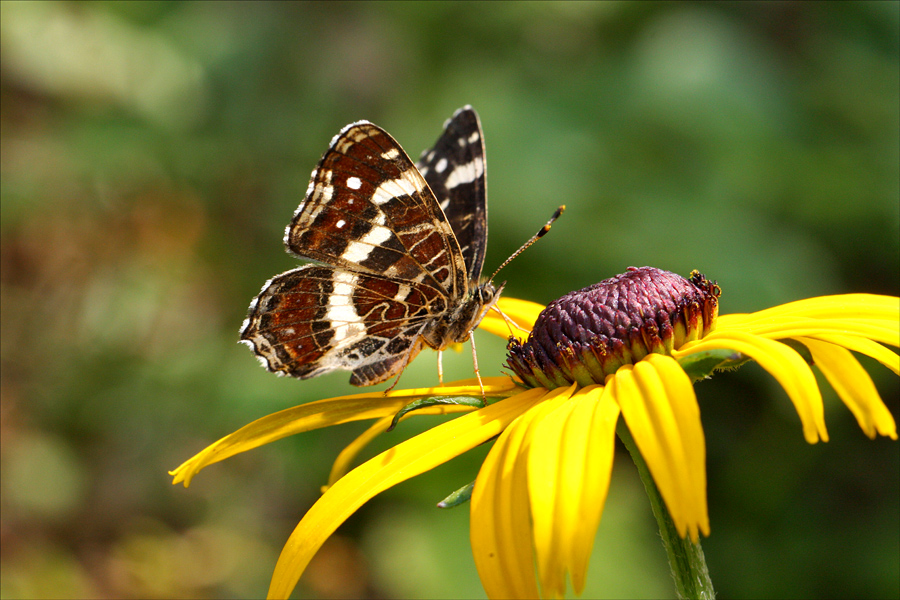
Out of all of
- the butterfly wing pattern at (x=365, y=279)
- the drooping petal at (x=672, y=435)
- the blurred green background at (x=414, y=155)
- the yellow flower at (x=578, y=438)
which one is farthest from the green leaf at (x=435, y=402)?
the blurred green background at (x=414, y=155)

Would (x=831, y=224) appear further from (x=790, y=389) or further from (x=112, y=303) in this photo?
(x=112, y=303)

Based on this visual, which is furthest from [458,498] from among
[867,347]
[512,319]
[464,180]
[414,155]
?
[414,155]

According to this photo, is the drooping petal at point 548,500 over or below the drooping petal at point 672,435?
below

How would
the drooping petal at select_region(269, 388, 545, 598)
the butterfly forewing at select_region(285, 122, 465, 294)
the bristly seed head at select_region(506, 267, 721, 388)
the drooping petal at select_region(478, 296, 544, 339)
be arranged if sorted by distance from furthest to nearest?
the drooping petal at select_region(478, 296, 544, 339) < the butterfly forewing at select_region(285, 122, 465, 294) < the bristly seed head at select_region(506, 267, 721, 388) < the drooping petal at select_region(269, 388, 545, 598)

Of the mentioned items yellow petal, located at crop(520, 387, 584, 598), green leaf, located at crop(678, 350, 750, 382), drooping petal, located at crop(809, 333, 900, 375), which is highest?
drooping petal, located at crop(809, 333, 900, 375)

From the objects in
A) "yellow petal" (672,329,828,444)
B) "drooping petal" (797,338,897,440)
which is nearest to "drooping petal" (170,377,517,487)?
"yellow petal" (672,329,828,444)

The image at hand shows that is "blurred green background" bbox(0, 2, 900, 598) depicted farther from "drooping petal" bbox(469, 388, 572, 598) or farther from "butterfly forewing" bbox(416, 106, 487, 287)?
"drooping petal" bbox(469, 388, 572, 598)

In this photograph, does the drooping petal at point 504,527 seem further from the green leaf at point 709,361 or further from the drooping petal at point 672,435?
the green leaf at point 709,361
